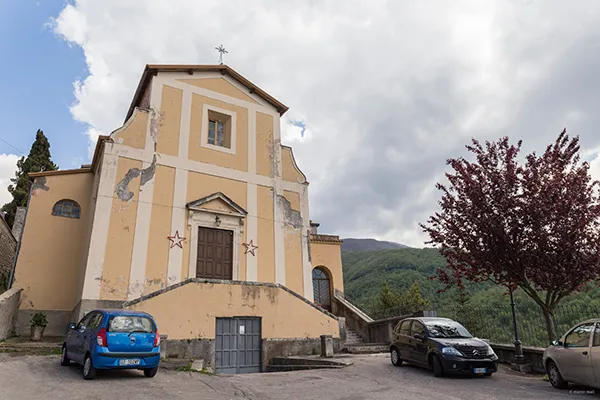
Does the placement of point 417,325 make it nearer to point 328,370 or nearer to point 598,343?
point 328,370

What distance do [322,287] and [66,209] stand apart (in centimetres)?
1351

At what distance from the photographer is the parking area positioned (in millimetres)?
7186

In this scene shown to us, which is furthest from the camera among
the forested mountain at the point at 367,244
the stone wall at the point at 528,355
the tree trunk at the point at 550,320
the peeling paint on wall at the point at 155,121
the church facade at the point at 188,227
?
the forested mountain at the point at 367,244

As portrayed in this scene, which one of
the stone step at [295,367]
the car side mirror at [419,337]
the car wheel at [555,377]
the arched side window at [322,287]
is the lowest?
the car wheel at [555,377]

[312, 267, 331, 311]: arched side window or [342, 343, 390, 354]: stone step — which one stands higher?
[312, 267, 331, 311]: arched side window

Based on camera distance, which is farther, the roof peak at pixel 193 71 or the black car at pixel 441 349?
the roof peak at pixel 193 71

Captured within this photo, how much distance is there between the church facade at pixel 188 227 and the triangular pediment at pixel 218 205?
50mm

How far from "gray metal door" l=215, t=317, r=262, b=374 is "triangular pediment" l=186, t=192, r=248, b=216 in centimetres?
512

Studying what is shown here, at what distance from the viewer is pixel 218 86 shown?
19.0 metres

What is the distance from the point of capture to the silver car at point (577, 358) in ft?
25.6

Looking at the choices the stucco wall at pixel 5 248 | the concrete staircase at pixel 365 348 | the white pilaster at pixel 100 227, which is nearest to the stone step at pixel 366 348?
the concrete staircase at pixel 365 348

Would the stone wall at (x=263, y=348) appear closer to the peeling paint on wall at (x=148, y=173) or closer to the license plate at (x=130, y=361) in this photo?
the license plate at (x=130, y=361)

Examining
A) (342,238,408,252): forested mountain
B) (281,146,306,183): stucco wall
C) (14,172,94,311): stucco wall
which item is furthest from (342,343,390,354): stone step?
(342,238,408,252): forested mountain

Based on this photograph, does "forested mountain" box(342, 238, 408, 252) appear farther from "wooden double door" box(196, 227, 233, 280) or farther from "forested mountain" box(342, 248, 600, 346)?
"wooden double door" box(196, 227, 233, 280)
